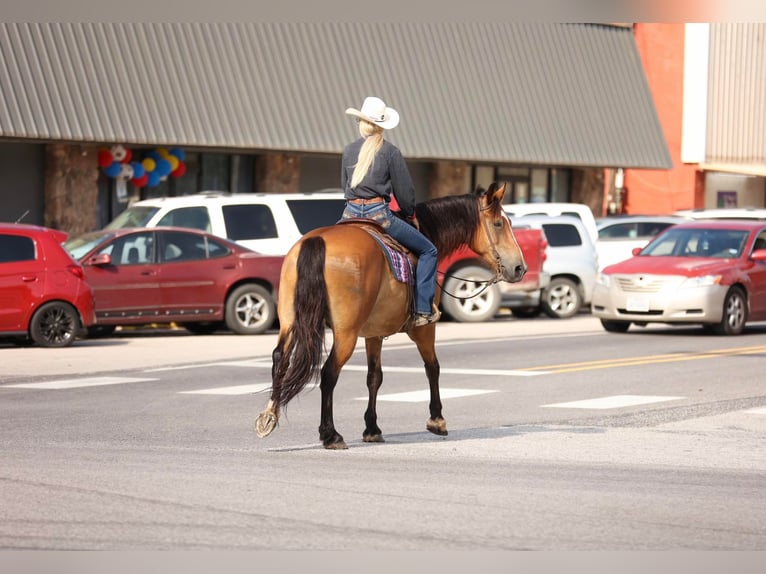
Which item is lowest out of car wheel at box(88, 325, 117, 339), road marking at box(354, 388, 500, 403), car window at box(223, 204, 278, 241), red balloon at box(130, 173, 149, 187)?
car wheel at box(88, 325, 117, 339)

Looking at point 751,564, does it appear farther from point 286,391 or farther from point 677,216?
point 677,216

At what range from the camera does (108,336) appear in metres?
23.3

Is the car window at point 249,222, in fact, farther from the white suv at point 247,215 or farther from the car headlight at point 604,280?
the car headlight at point 604,280

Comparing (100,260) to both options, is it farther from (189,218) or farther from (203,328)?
(189,218)

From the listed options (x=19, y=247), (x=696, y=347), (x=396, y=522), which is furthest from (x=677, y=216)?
(x=396, y=522)

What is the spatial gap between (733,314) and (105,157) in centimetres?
1289

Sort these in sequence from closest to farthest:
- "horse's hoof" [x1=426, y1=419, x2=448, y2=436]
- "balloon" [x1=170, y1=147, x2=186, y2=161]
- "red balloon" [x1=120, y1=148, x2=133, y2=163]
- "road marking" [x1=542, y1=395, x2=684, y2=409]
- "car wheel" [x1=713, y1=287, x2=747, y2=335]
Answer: "horse's hoof" [x1=426, y1=419, x2=448, y2=436]
"road marking" [x1=542, y1=395, x2=684, y2=409]
"car wheel" [x1=713, y1=287, x2=747, y2=335]
"red balloon" [x1=120, y1=148, x2=133, y2=163]
"balloon" [x1=170, y1=147, x2=186, y2=161]

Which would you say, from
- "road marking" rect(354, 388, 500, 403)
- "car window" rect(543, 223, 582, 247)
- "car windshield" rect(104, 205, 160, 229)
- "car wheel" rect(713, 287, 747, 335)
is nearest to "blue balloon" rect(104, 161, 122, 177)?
"car windshield" rect(104, 205, 160, 229)

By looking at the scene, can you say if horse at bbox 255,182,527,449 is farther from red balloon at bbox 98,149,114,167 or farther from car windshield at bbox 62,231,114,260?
red balloon at bbox 98,149,114,167

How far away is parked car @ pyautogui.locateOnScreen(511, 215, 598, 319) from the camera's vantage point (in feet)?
92.4

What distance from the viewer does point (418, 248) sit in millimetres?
11180

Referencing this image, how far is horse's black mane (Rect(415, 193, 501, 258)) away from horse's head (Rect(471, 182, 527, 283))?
0.21 ft

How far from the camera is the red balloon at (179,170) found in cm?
3130

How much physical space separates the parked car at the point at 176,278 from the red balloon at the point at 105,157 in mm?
6802
